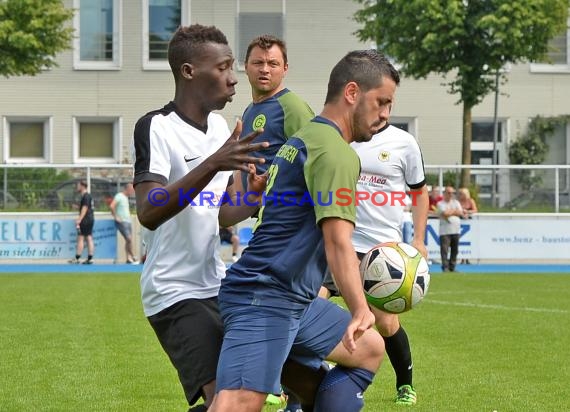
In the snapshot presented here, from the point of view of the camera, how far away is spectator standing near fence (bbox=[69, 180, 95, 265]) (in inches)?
1094

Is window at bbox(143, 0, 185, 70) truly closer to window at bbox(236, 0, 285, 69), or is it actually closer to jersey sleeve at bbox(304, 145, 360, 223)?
window at bbox(236, 0, 285, 69)

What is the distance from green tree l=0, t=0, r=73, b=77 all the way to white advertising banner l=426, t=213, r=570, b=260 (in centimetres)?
1188

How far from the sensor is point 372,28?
110 ft

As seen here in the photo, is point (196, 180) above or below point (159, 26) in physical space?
below

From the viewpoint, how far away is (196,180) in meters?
4.93

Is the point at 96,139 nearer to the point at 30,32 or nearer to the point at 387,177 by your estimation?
the point at 30,32

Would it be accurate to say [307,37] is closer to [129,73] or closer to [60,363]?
[129,73]

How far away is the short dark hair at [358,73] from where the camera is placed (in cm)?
503

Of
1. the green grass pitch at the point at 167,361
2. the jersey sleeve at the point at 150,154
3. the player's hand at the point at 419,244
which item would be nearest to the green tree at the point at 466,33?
the green grass pitch at the point at 167,361

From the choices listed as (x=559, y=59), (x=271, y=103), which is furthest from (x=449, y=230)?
(x=559, y=59)

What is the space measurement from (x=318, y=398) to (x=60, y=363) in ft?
17.9

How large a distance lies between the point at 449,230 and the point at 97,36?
68.5ft

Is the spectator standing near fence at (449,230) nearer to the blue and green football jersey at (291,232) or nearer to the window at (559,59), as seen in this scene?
the window at (559,59)

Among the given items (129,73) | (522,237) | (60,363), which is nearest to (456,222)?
(522,237)
